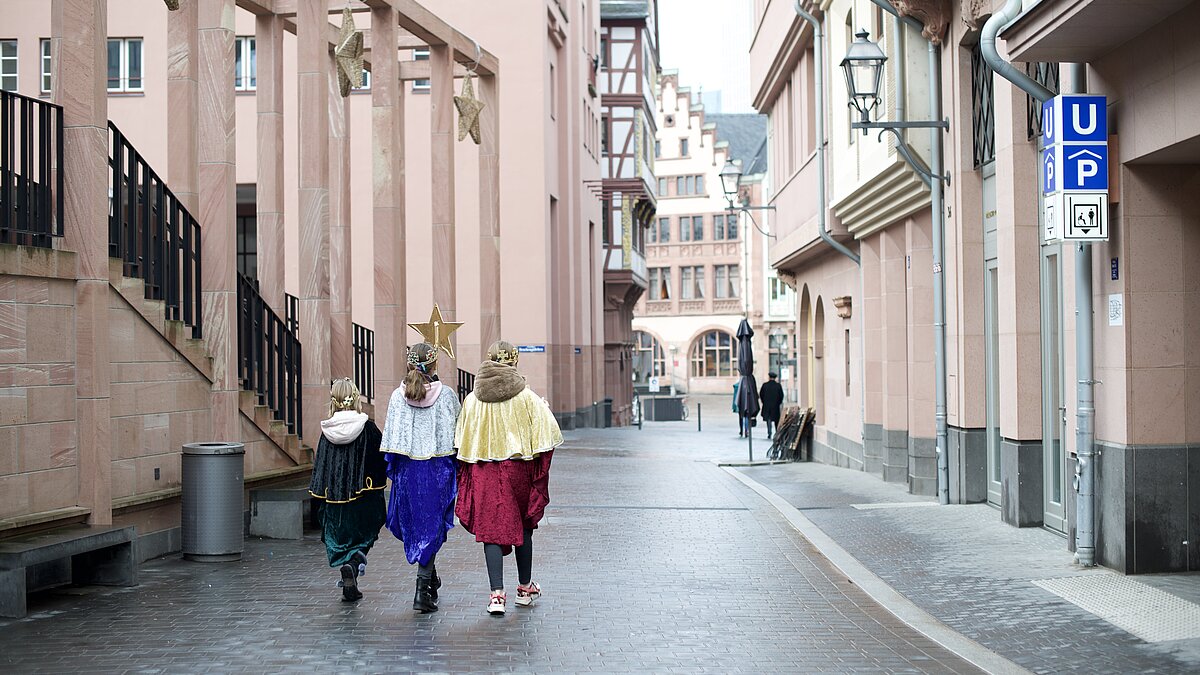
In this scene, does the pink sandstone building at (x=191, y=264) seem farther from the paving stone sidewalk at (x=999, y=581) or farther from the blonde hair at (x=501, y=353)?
the paving stone sidewalk at (x=999, y=581)

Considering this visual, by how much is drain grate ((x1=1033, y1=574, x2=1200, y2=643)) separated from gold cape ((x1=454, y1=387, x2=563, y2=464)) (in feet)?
11.3

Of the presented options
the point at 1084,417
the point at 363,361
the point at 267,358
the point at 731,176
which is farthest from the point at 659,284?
the point at 1084,417

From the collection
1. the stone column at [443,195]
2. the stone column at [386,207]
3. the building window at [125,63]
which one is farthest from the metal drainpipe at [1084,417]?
the building window at [125,63]

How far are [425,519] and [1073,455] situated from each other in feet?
16.2

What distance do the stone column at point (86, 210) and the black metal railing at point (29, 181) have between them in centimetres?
10

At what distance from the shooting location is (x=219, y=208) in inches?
527

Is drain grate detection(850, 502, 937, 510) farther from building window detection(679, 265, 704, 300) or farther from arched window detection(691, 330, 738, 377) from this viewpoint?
arched window detection(691, 330, 738, 377)

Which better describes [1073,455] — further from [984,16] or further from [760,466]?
[760,466]

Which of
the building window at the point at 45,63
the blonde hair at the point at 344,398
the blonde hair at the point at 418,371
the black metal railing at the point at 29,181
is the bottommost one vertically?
the blonde hair at the point at 344,398

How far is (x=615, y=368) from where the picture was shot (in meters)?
57.5

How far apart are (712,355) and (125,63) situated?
174 feet

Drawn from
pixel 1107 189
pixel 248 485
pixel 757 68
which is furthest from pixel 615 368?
pixel 1107 189

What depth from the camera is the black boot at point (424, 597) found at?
9.09m

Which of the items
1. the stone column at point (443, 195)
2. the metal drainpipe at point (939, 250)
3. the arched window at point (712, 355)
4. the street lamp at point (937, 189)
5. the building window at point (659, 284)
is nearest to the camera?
the street lamp at point (937, 189)
